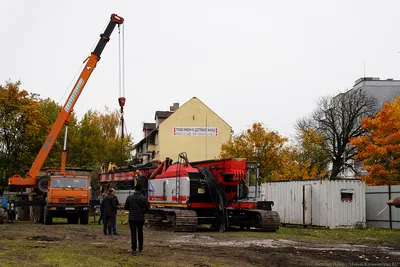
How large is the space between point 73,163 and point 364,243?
43429 mm

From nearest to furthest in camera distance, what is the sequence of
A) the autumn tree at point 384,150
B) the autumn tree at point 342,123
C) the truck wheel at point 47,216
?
1. the truck wheel at point 47,216
2. the autumn tree at point 384,150
3. the autumn tree at point 342,123

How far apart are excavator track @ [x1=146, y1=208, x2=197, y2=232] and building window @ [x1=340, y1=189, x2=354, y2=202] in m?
8.24

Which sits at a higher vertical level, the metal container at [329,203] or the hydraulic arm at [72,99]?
the hydraulic arm at [72,99]

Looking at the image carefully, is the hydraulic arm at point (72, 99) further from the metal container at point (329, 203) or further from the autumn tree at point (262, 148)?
the autumn tree at point (262, 148)

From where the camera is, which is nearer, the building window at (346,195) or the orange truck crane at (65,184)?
the building window at (346,195)

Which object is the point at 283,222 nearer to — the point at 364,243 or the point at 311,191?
the point at 311,191

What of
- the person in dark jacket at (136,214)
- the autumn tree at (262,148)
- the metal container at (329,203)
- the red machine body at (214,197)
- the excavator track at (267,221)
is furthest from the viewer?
the autumn tree at (262,148)

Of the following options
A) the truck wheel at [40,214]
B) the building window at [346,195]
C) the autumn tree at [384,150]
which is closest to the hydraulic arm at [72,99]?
the truck wheel at [40,214]

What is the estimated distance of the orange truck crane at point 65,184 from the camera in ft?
89.6

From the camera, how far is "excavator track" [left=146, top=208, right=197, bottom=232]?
68.9 ft

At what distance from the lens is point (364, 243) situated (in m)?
17.6

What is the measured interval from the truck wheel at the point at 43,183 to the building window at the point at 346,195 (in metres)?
15.3

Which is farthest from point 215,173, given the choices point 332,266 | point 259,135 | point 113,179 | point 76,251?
point 259,135

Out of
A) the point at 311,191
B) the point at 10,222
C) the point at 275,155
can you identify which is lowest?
the point at 10,222
